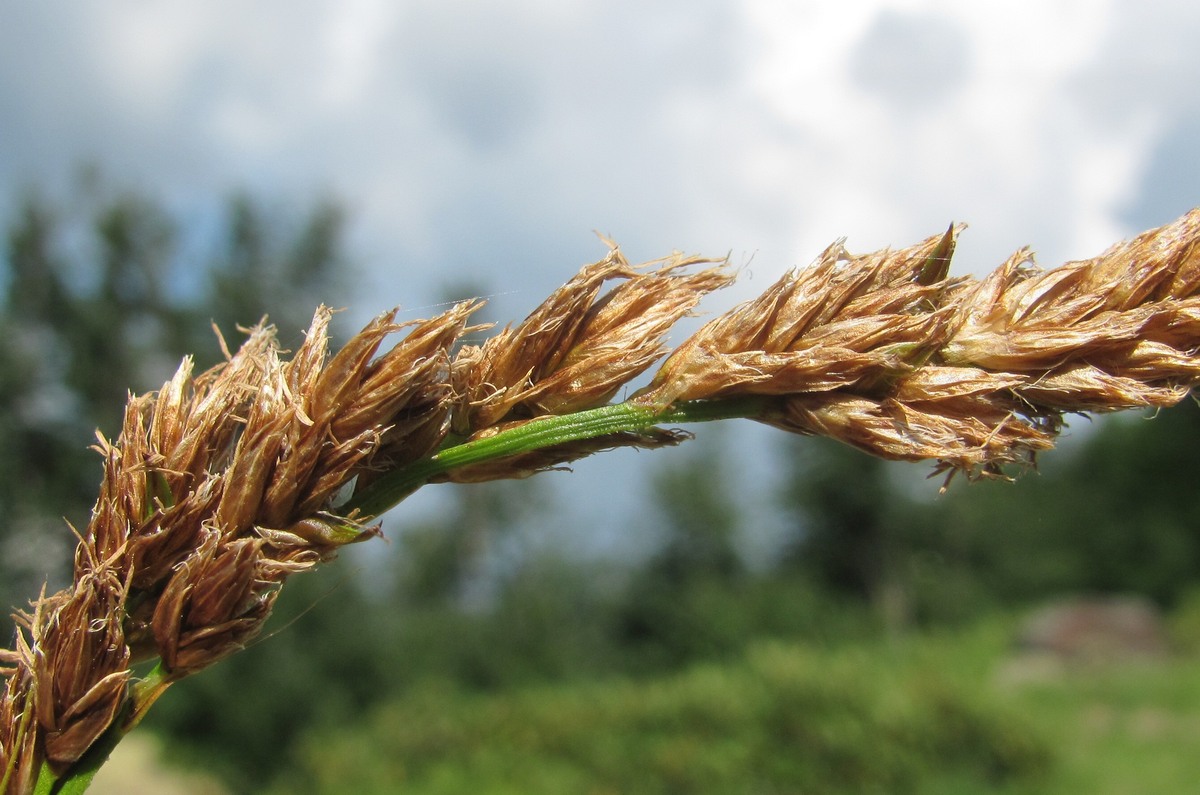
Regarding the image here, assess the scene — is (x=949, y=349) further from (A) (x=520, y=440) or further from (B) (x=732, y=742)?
(B) (x=732, y=742)

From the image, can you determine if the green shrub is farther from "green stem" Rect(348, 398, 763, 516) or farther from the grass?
"green stem" Rect(348, 398, 763, 516)

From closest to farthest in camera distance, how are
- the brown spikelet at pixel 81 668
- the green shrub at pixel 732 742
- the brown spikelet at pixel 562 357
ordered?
the brown spikelet at pixel 81 668
the brown spikelet at pixel 562 357
the green shrub at pixel 732 742

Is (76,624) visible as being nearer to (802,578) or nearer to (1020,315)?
(1020,315)

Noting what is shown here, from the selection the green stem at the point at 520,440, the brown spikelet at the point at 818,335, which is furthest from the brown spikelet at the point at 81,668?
the brown spikelet at the point at 818,335

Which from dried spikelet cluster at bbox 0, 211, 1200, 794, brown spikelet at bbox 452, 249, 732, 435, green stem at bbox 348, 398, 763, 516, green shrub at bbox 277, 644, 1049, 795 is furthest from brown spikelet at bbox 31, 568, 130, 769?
green shrub at bbox 277, 644, 1049, 795

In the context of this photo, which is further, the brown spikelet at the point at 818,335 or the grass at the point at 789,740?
the grass at the point at 789,740

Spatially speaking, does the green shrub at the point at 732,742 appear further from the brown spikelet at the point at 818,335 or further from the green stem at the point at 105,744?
the green stem at the point at 105,744

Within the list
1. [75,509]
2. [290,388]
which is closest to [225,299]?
[75,509]

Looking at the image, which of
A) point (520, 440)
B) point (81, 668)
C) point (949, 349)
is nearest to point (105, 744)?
point (81, 668)
